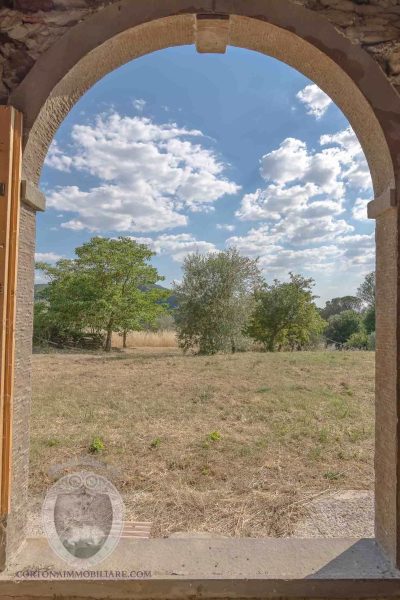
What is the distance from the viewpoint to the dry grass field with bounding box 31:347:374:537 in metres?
2.86

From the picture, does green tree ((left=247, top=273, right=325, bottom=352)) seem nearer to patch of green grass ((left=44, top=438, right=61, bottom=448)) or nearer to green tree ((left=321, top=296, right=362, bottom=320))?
patch of green grass ((left=44, top=438, right=61, bottom=448))

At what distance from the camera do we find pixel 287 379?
23.7ft

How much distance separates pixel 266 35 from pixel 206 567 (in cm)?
258

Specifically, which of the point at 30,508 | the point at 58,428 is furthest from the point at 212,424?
the point at 30,508

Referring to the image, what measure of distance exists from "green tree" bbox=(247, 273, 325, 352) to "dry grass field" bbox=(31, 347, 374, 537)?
7.77 metres

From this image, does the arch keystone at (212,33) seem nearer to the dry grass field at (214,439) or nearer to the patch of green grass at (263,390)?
the dry grass field at (214,439)

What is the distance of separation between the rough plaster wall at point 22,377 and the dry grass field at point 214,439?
3.55 feet

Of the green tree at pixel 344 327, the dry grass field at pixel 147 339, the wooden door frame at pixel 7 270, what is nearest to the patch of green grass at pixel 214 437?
the wooden door frame at pixel 7 270

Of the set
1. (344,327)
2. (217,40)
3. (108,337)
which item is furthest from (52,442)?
(344,327)

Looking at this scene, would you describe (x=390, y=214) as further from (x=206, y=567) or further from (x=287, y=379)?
(x=287, y=379)

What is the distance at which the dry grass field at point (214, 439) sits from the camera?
112 inches

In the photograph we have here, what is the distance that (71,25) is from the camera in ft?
5.69

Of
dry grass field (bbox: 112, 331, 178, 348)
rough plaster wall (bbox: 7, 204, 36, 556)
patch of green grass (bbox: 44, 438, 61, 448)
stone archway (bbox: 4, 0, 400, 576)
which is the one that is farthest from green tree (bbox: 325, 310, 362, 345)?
rough plaster wall (bbox: 7, 204, 36, 556)

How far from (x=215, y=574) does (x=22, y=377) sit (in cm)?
127
